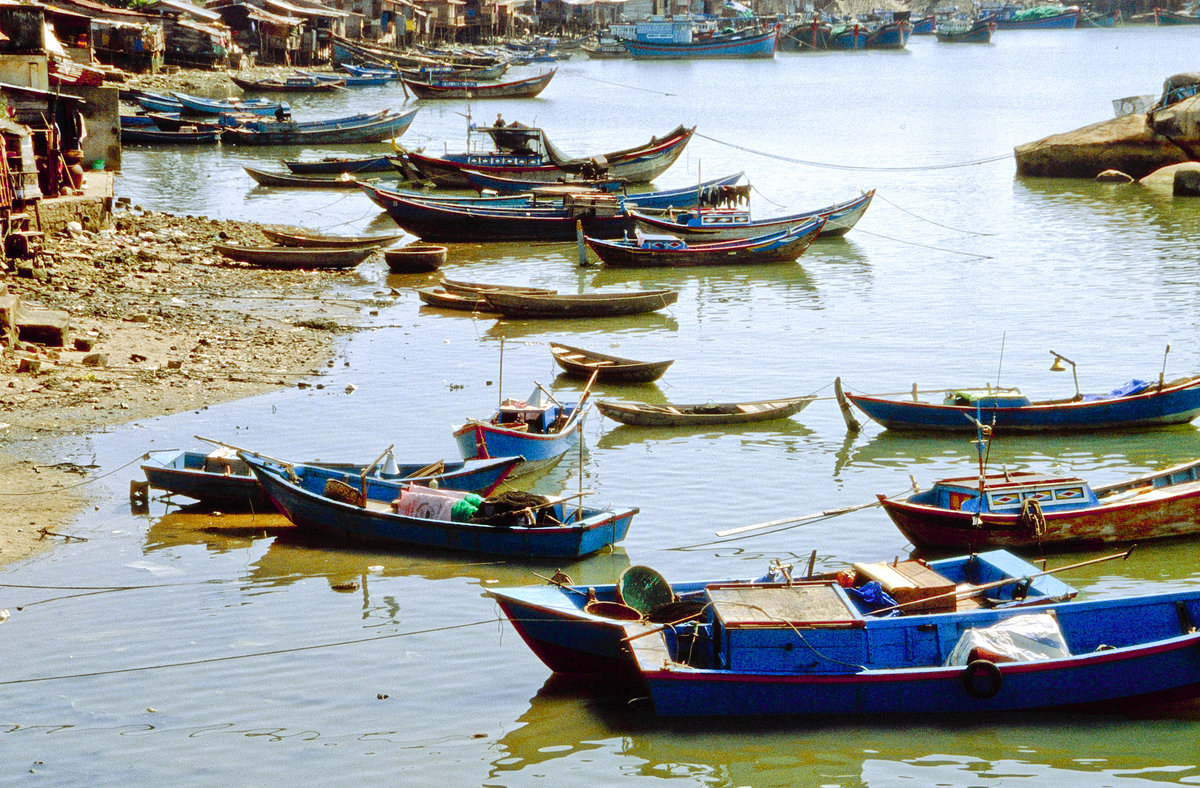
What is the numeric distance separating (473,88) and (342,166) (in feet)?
103

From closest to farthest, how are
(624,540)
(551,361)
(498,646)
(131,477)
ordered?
(498,646) < (624,540) < (131,477) < (551,361)

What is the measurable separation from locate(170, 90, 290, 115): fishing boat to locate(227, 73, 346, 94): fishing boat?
825 cm

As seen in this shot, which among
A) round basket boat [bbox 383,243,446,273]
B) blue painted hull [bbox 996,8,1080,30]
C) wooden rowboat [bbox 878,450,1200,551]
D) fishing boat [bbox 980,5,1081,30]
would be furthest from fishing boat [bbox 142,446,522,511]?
blue painted hull [bbox 996,8,1080,30]

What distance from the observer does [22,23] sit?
1115 inches

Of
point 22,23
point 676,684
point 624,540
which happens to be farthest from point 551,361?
point 22,23

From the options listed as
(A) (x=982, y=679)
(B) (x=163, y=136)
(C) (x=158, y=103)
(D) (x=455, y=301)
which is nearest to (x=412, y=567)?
(A) (x=982, y=679)

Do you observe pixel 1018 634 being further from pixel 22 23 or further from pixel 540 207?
pixel 22 23

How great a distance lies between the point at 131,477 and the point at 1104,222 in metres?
28.6

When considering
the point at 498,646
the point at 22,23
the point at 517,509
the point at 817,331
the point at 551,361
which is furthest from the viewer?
the point at 22,23

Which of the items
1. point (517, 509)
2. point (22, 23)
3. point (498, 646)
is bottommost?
point (498, 646)

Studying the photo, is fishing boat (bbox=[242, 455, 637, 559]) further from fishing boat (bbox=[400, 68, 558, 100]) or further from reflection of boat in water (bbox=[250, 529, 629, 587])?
fishing boat (bbox=[400, 68, 558, 100])

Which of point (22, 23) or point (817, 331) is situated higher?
point (22, 23)

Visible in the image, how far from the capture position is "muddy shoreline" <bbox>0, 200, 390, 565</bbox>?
1404cm

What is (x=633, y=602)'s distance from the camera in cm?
998
